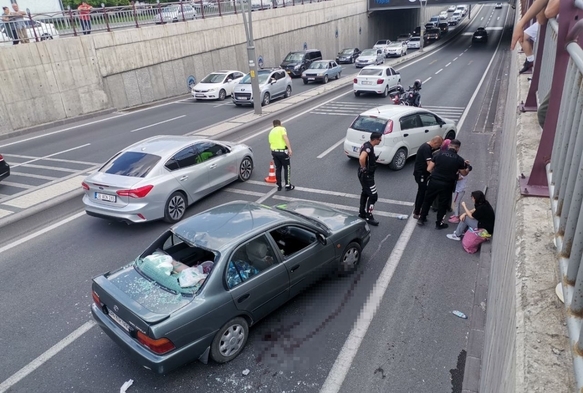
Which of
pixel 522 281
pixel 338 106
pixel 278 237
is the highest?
pixel 522 281

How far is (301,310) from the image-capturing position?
5.73 metres

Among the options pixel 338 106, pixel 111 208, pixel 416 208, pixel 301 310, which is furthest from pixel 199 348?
→ pixel 338 106

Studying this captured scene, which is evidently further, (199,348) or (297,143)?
(297,143)

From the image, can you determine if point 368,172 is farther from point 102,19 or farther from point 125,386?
point 102,19

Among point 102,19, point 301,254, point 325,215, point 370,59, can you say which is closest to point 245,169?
point 325,215

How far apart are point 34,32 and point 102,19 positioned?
4.11 meters

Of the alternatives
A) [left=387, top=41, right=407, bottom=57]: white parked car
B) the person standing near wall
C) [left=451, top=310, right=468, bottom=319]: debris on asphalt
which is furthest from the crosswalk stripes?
[left=387, top=41, right=407, bottom=57]: white parked car

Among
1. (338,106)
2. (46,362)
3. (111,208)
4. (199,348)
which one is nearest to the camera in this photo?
(199,348)

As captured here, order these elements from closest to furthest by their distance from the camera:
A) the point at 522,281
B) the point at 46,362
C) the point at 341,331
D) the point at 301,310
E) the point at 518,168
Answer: the point at 522,281
the point at 518,168
the point at 46,362
the point at 341,331
the point at 301,310

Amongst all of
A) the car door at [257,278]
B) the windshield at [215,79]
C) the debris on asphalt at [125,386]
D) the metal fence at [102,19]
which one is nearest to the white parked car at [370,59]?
the metal fence at [102,19]

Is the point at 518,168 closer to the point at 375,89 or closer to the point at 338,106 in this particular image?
the point at 338,106

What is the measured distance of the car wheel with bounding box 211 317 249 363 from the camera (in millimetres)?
4730

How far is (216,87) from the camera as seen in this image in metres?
23.8

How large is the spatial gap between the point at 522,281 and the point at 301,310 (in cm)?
373
